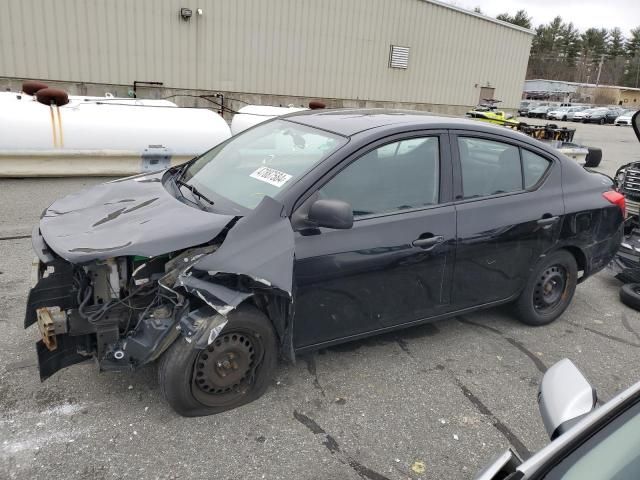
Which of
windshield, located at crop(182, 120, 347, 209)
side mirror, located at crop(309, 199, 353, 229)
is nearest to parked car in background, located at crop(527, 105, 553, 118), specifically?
windshield, located at crop(182, 120, 347, 209)

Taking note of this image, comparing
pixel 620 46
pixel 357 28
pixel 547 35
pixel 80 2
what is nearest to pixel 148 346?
pixel 80 2

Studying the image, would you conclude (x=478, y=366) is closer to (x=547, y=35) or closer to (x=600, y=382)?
(x=600, y=382)

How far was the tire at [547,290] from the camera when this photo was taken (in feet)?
13.2

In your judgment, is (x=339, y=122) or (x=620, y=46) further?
(x=620, y=46)

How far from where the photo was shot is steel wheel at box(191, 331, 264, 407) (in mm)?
2740

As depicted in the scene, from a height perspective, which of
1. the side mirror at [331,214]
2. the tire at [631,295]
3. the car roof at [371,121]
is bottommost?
the tire at [631,295]

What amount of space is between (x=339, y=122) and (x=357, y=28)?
680 inches

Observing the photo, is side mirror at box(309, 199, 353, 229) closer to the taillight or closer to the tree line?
the taillight

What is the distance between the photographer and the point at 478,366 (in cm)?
Answer: 359

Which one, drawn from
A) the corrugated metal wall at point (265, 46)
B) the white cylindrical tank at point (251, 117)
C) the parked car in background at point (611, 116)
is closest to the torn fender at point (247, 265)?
the white cylindrical tank at point (251, 117)

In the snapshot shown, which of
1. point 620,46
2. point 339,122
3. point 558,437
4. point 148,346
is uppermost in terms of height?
point 620,46

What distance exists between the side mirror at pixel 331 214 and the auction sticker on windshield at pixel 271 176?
0.34 meters

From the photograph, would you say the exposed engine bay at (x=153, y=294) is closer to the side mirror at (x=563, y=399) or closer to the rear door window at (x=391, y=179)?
the rear door window at (x=391, y=179)

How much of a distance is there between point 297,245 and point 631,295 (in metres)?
3.58
